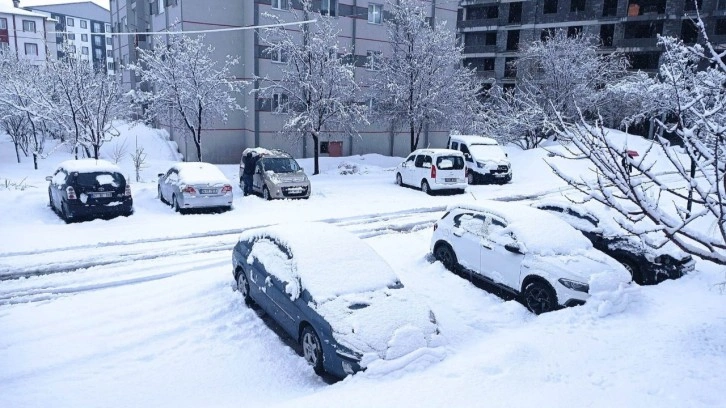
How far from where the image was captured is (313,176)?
2375 cm

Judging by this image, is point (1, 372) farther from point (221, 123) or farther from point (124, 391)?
point (221, 123)

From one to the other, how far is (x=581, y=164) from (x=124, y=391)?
25721mm

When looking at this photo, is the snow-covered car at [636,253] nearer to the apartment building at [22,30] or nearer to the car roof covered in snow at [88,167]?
the car roof covered in snow at [88,167]

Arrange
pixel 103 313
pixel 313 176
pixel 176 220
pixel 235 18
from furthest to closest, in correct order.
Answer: pixel 235 18
pixel 313 176
pixel 176 220
pixel 103 313

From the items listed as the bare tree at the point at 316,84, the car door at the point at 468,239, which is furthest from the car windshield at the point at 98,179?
the bare tree at the point at 316,84

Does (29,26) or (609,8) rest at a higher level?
(609,8)

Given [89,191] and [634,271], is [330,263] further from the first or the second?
[89,191]

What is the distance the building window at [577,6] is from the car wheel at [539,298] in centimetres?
4796

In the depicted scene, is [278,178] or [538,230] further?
[278,178]

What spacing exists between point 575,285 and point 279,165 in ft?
38.7

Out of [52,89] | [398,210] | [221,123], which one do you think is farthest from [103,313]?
[52,89]

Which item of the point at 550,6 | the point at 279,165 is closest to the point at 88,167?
the point at 279,165

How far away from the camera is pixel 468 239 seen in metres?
9.06

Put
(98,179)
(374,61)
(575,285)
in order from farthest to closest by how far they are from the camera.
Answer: (374,61)
(98,179)
(575,285)
